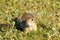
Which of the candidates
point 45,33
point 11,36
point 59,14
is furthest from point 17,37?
point 59,14

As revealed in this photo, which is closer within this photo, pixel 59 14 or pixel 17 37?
pixel 17 37

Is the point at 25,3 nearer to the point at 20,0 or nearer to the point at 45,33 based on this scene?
the point at 20,0

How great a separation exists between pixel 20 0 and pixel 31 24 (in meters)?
1.78

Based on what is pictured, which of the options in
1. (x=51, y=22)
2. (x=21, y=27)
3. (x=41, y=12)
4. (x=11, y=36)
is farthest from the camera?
(x=41, y=12)

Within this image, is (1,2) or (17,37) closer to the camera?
(17,37)

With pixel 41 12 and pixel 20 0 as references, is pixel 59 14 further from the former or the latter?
pixel 20 0

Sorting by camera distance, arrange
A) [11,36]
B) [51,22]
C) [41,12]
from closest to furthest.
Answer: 1. [11,36]
2. [51,22]
3. [41,12]

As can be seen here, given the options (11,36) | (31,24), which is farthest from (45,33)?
(11,36)

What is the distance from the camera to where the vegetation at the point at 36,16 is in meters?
7.12

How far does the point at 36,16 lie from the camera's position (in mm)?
8180

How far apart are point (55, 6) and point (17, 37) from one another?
7.62ft

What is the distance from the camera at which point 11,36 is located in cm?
696

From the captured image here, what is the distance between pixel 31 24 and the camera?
7.36 meters

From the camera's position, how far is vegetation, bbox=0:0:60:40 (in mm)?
7125
